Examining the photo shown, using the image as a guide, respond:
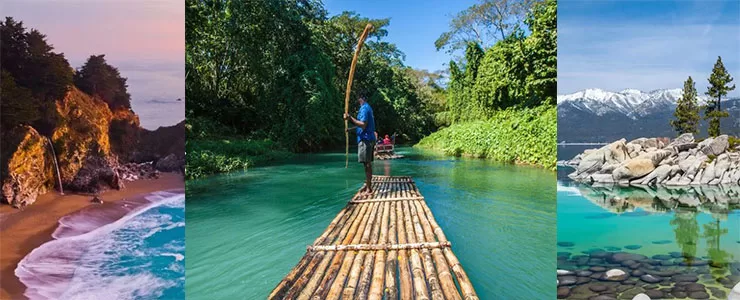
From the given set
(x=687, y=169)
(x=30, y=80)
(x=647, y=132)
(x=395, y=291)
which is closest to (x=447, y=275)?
(x=395, y=291)

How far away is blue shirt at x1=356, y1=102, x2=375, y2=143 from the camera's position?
12.3 feet

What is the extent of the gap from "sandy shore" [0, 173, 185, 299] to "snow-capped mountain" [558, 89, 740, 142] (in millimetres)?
2810

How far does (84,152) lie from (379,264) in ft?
4.18

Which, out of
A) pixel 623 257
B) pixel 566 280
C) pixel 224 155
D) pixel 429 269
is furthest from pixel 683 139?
pixel 224 155

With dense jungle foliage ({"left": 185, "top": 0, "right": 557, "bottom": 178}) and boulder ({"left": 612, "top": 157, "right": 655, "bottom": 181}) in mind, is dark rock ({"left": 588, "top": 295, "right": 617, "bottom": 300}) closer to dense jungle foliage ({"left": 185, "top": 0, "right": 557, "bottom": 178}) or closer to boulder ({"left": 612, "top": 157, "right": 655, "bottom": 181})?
boulder ({"left": 612, "top": 157, "right": 655, "bottom": 181})

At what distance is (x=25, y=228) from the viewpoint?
162 cm

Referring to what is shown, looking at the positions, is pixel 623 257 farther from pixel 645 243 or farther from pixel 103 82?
pixel 103 82

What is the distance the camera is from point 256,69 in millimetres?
10125

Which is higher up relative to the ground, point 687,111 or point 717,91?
point 717,91

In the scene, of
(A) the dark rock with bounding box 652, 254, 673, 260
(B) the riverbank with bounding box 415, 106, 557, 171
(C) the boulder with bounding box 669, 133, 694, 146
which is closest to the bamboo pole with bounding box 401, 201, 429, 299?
(A) the dark rock with bounding box 652, 254, 673, 260

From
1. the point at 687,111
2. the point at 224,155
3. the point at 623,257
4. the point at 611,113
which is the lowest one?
the point at 623,257

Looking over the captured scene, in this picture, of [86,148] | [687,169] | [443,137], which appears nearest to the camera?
[86,148]

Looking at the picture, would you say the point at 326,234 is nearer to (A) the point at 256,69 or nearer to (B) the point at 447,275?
(B) the point at 447,275

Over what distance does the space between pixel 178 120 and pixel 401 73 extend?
11898 millimetres
